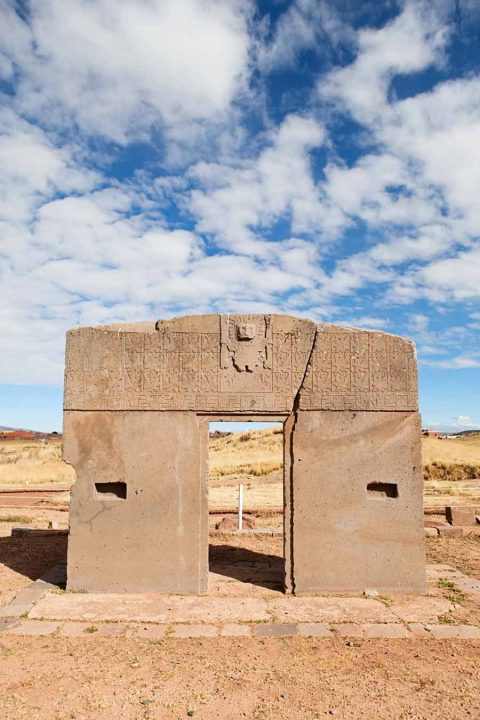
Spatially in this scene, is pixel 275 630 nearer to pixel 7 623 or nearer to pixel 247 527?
pixel 7 623

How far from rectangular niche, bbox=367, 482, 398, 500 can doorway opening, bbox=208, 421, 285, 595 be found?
1.64 metres

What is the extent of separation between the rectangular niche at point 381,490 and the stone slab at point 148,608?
1.91 meters

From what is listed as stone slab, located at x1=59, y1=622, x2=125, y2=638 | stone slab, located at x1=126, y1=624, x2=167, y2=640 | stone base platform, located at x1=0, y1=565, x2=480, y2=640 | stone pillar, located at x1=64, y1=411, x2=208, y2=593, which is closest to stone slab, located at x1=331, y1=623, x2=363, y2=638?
stone base platform, located at x1=0, y1=565, x2=480, y2=640

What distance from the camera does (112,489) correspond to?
23.6 feet

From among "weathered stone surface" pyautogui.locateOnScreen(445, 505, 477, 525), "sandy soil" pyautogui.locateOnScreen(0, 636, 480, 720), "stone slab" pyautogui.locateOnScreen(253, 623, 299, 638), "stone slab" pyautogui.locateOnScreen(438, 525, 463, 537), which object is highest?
"weathered stone surface" pyautogui.locateOnScreen(445, 505, 477, 525)

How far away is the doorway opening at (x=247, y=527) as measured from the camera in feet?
24.9

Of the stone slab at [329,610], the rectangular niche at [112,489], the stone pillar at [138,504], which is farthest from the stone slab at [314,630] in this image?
the rectangular niche at [112,489]

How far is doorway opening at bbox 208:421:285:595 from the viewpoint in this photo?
758cm

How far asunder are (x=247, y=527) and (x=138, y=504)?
15.1ft

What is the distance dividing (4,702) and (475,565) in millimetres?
6942

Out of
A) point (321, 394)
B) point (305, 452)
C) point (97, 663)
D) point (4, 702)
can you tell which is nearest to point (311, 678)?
point (97, 663)

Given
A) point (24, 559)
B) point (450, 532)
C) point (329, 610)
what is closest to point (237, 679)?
point (329, 610)

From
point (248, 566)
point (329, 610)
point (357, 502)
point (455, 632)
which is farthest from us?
point (248, 566)

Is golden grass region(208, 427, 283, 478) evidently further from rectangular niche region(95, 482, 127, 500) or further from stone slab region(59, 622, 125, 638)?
stone slab region(59, 622, 125, 638)
